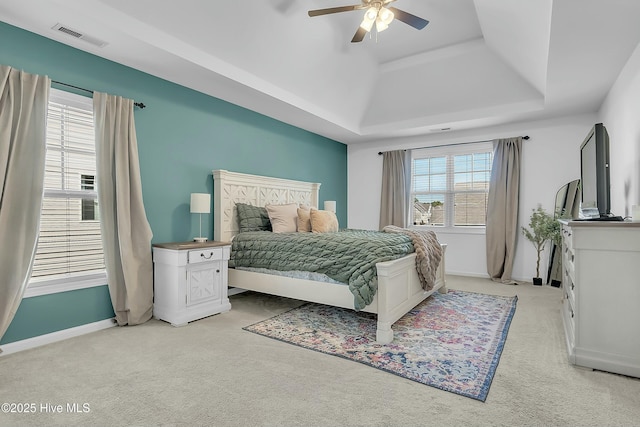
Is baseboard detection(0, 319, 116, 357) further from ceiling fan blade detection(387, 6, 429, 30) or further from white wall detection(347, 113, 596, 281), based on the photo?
white wall detection(347, 113, 596, 281)

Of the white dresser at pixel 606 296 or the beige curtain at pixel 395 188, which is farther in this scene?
the beige curtain at pixel 395 188

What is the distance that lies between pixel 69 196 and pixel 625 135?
5.11 metres

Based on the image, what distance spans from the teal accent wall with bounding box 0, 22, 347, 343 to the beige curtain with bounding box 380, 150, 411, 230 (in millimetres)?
1760

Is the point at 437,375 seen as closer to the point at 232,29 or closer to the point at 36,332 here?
the point at 36,332

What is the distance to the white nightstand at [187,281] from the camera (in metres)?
3.15

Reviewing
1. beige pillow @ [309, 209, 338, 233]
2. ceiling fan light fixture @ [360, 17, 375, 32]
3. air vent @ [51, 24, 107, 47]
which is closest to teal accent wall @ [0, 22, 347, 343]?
air vent @ [51, 24, 107, 47]

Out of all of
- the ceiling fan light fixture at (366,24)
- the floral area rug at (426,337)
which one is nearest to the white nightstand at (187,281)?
the floral area rug at (426,337)

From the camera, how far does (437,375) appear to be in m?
2.14

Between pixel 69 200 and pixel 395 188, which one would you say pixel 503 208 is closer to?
pixel 395 188

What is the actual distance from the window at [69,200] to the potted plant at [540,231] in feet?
18.0

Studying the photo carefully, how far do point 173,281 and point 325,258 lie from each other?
4.80ft

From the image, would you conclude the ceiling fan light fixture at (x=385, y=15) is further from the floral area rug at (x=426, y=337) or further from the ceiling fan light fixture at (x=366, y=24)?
the floral area rug at (x=426, y=337)

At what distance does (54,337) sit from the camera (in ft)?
8.98

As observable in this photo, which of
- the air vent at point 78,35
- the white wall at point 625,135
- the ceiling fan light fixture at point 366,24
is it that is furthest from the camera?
the ceiling fan light fixture at point 366,24
